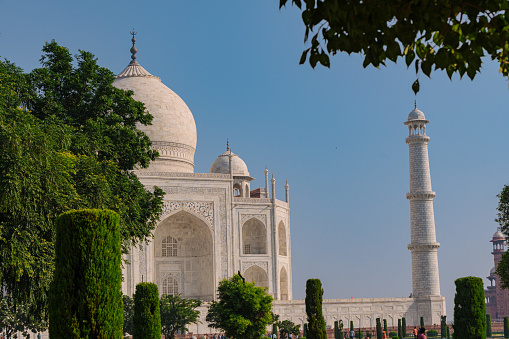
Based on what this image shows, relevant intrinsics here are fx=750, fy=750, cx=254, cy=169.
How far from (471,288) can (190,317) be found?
12.5 metres

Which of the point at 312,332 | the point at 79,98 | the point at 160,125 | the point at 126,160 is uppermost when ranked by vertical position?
the point at 160,125

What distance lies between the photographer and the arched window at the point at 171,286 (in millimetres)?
37250

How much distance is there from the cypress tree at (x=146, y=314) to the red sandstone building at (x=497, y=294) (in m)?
46.6

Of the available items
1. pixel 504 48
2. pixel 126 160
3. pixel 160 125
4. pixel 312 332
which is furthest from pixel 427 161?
pixel 504 48

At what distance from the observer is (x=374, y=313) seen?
3828 centimetres

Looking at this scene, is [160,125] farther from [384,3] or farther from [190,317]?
[384,3]

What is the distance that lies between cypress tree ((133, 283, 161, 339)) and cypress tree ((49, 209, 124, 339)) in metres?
7.22

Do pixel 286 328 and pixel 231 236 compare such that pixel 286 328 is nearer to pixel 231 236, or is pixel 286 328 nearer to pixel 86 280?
pixel 231 236

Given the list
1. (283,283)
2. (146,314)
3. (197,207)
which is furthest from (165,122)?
(146,314)

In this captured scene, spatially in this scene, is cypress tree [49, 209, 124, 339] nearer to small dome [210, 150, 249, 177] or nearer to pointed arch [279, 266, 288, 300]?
pointed arch [279, 266, 288, 300]

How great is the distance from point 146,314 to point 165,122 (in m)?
23.5

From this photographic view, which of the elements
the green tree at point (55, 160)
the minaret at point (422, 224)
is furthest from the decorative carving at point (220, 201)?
the green tree at point (55, 160)

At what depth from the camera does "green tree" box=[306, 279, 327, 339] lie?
77.3 feet

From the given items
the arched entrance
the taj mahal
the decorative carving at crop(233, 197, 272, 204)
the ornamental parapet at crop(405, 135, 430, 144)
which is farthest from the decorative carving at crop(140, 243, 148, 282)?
the ornamental parapet at crop(405, 135, 430, 144)
